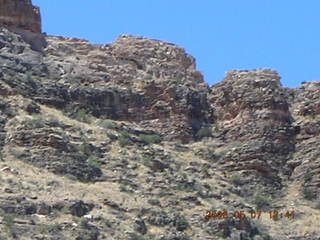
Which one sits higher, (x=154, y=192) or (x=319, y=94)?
(x=319, y=94)

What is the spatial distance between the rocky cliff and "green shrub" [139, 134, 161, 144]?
0.25 feet

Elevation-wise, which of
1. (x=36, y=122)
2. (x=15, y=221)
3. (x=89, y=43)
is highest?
(x=89, y=43)

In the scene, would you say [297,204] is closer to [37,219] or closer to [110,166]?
[110,166]

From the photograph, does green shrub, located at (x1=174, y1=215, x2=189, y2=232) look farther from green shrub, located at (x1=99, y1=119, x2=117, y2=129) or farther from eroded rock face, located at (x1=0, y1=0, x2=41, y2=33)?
eroded rock face, located at (x1=0, y1=0, x2=41, y2=33)

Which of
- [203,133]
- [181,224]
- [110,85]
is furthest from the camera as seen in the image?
[110,85]

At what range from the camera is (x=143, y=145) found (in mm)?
90688

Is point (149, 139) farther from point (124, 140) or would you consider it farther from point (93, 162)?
point (93, 162)

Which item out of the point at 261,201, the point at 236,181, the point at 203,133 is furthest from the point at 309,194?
the point at 203,133

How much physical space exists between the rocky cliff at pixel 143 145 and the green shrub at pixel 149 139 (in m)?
0.08

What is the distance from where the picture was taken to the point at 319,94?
94.4m

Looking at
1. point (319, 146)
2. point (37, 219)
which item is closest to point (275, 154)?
point (319, 146)

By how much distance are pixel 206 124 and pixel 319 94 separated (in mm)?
5187
